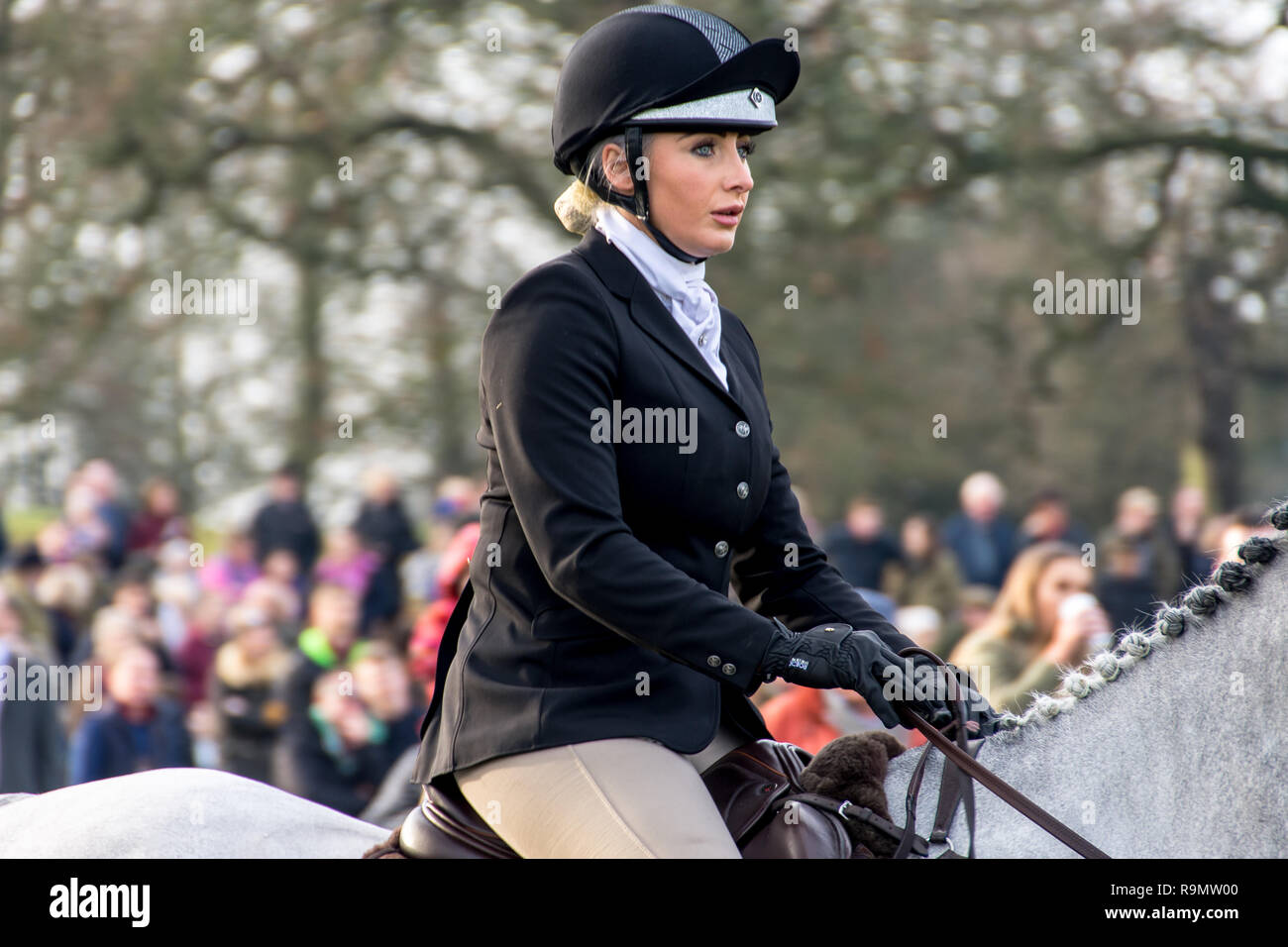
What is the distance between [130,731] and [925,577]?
415 cm

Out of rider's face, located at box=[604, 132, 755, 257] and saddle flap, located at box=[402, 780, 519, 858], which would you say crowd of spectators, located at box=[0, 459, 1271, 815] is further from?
rider's face, located at box=[604, 132, 755, 257]

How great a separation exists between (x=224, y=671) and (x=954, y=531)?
13.7 ft

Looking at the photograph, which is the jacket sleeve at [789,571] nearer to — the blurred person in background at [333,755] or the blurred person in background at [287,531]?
the blurred person in background at [333,755]

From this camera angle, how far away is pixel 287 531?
8.39m

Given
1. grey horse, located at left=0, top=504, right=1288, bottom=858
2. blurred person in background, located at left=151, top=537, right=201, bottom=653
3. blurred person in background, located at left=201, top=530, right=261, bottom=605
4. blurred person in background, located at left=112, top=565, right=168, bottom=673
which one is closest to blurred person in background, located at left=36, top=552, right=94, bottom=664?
blurred person in background, located at left=112, top=565, right=168, bottom=673

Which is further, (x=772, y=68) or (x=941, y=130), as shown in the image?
(x=941, y=130)

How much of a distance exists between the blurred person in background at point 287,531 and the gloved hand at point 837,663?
6335 millimetres

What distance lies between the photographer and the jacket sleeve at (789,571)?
2.57 metres

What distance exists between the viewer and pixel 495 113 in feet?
32.3

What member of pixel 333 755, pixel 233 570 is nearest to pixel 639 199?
pixel 333 755

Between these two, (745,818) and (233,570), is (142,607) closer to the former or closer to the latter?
(233,570)

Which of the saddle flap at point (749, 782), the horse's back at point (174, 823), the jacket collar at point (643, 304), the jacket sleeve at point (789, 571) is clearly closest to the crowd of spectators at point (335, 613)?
the horse's back at point (174, 823)
